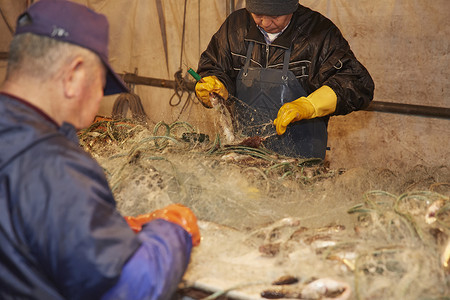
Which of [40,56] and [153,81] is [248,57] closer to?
[40,56]

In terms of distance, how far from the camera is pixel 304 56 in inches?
150

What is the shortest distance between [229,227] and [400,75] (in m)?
3.66

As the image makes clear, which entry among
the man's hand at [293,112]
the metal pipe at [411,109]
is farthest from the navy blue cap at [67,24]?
the metal pipe at [411,109]

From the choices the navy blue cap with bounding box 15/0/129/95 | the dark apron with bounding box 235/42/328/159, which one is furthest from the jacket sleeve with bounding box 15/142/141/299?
the dark apron with bounding box 235/42/328/159

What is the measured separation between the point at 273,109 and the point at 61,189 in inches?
111

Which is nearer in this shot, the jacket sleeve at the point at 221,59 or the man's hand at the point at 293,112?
the man's hand at the point at 293,112

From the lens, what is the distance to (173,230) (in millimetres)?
1728

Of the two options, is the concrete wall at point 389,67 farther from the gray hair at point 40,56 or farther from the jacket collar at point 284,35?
the gray hair at point 40,56

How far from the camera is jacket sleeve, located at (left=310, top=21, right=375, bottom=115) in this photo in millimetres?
3576

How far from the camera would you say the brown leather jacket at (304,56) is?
143 inches

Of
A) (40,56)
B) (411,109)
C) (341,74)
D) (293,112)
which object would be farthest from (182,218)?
(411,109)

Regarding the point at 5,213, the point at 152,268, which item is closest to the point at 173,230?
the point at 152,268

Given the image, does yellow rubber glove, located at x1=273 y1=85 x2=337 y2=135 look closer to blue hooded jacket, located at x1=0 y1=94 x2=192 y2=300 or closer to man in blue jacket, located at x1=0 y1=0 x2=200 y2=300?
man in blue jacket, located at x1=0 y1=0 x2=200 y2=300

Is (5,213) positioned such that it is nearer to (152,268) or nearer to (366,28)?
(152,268)
